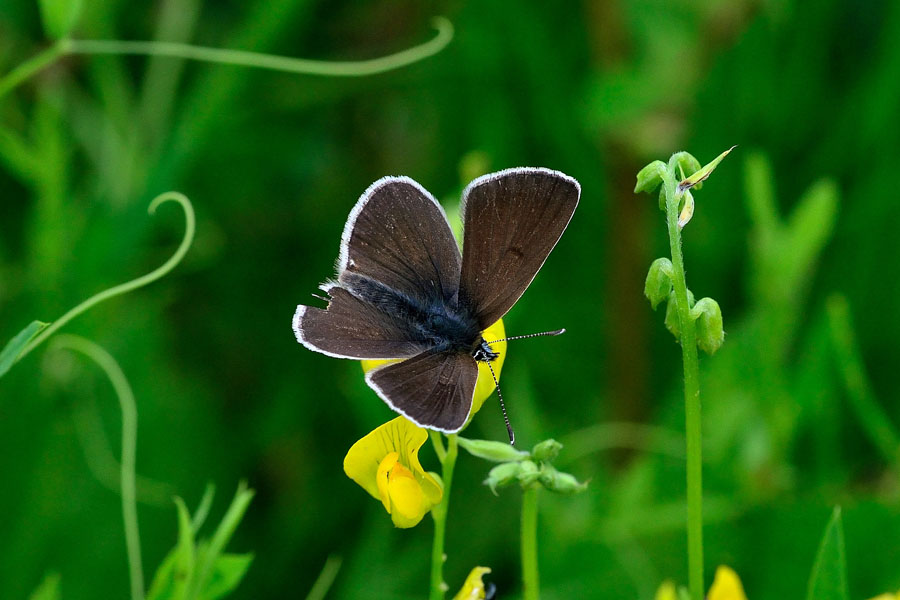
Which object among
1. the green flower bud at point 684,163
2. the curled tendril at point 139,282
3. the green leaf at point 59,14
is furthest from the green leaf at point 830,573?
the green leaf at point 59,14

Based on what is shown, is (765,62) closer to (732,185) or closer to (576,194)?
(732,185)

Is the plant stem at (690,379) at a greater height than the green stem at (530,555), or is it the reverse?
the plant stem at (690,379)

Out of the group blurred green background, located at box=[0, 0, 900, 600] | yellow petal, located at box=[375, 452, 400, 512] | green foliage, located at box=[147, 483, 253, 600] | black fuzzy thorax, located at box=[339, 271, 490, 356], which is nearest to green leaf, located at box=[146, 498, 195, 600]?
Answer: green foliage, located at box=[147, 483, 253, 600]

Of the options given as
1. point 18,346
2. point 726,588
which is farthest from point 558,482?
point 18,346

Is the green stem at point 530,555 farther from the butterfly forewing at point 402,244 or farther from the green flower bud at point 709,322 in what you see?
the butterfly forewing at point 402,244

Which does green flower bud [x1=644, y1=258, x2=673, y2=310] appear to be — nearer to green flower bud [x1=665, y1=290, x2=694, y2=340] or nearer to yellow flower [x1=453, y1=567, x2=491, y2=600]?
green flower bud [x1=665, y1=290, x2=694, y2=340]

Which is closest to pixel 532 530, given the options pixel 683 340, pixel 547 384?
pixel 683 340
